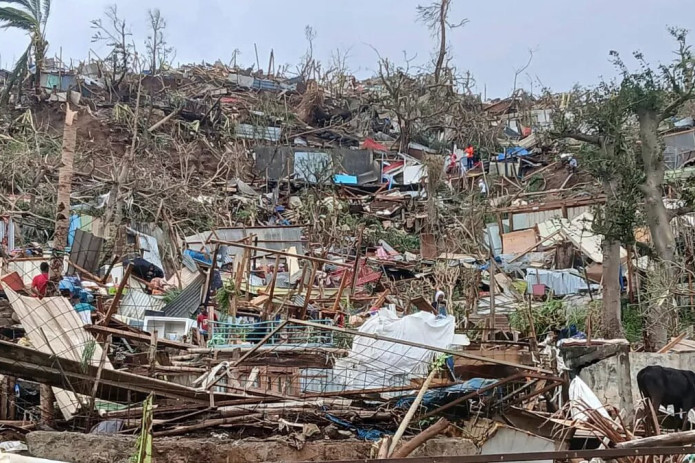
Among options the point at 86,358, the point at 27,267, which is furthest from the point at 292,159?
the point at 86,358

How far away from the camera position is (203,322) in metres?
10.2

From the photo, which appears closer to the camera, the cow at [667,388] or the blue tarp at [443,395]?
the blue tarp at [443,395]

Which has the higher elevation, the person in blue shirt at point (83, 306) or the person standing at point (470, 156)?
→ the person standing at point (470, 156)

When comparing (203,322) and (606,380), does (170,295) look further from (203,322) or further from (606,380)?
(606,380)

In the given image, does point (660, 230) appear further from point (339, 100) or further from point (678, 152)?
point (339, 100)

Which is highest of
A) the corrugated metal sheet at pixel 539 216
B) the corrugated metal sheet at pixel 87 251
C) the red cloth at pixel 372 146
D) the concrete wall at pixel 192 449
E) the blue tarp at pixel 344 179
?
the red cloth at pixel 372 146

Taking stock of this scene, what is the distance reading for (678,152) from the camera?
22.3 meters

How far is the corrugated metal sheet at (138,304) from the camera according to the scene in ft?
39.0

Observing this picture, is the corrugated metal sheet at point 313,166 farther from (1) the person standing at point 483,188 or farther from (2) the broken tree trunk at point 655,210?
(2) the broken tree trunk at point 655,210

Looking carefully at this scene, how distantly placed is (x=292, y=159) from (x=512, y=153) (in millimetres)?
8031

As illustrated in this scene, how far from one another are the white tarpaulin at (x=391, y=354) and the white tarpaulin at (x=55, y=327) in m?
2.46

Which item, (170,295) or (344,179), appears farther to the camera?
(344,179)

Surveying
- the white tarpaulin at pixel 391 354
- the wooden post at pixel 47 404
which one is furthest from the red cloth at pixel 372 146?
the wooden post at pixel 47 404

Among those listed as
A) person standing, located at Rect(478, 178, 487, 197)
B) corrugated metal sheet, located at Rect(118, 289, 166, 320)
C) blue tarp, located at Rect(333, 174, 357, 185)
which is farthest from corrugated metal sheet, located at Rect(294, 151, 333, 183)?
corrugated metal sheet, located at Rect(118, 289, 166, 320)
